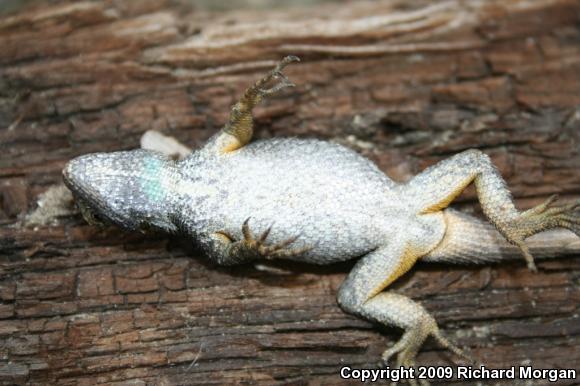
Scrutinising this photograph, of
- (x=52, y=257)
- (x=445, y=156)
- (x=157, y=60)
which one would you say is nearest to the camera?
(x=52, y=257)

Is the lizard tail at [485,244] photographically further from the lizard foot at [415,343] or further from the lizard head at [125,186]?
the lizard head at [125,186]

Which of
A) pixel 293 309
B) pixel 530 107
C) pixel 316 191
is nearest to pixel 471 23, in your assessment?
pixel 530 107

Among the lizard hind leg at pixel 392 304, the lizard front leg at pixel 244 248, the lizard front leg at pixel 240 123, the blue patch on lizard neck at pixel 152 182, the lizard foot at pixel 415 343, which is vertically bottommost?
the lizard foot at pixel 415 343

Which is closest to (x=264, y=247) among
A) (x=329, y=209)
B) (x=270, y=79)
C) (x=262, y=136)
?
(x=329, y=209)

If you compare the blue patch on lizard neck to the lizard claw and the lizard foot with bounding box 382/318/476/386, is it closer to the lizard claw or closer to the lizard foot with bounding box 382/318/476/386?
the lizard claw

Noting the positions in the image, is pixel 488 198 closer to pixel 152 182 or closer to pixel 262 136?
pixel 262 136

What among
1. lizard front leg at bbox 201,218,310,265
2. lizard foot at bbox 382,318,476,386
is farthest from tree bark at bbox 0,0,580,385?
lizard front leg at bbox 201,218,310,265

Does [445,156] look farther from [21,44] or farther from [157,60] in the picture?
[21,44]

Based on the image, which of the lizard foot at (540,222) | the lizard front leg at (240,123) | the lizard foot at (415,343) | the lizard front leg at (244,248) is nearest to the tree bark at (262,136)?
the lizard foot at (415,343)
